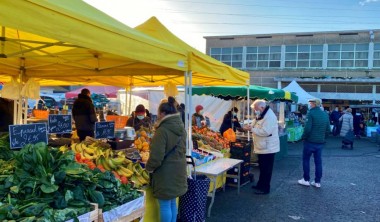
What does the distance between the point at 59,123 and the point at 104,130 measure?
3.07ft

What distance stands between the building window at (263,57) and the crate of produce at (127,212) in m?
30.4

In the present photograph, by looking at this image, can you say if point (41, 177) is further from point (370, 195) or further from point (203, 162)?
point (370, 195)

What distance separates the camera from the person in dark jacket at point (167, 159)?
3508 millimetres

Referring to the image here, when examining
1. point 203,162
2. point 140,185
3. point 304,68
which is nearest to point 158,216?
point 140,185

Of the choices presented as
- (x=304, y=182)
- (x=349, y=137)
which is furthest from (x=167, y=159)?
(x=349, y=137)

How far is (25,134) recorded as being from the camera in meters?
3.87

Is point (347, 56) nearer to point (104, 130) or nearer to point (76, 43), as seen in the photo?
point (104, 130)

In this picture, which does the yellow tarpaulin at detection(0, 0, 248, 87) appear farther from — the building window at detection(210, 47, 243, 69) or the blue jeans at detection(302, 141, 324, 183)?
the building window at detection(210, 47, 243, 69)

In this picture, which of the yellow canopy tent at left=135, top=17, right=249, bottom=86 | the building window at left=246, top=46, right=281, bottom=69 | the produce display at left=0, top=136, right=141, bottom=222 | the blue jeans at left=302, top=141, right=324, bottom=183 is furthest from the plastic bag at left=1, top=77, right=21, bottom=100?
the building window at left=246, top=46, right=281, bottom=69

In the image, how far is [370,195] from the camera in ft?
21.6

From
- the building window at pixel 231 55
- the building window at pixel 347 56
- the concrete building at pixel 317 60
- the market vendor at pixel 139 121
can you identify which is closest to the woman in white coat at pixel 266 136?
the market vendor at pixel 139 121

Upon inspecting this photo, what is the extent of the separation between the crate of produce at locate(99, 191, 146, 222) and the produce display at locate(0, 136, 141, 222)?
52 millimetres

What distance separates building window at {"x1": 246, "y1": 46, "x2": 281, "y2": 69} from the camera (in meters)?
32.4

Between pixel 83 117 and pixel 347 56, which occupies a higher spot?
pixel 347 56
